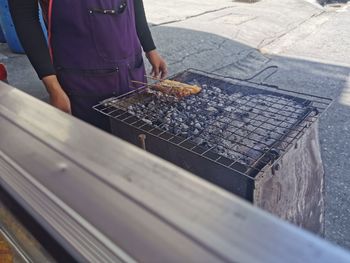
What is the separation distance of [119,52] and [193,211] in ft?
4.68

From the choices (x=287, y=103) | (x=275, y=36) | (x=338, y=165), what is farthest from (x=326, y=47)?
(x=287, y=103)

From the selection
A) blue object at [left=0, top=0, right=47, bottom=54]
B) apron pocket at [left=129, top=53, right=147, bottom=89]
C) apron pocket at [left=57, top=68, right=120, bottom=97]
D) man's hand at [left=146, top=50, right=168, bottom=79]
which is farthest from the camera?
blue object at [left=0, top=0, right=47, bottom=54]

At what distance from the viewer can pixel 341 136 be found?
350 centimetres

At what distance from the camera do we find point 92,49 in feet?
6.16

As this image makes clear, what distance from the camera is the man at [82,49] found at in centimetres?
179

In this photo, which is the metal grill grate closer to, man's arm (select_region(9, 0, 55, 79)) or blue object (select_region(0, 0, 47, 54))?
man's arm (select_region(9, 0, 55, 79))

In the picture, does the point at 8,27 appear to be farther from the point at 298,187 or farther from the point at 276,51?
the point at 298,187

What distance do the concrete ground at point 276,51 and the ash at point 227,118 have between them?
1.14 metres

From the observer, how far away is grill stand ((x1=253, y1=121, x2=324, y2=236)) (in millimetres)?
1491

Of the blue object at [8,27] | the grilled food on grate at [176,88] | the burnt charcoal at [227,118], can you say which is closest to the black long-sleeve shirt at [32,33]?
the burnt charcoal at [227,118]

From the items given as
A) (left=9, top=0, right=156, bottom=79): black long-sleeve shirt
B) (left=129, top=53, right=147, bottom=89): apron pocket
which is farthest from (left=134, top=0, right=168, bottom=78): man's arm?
(left=9, top=0, right=156, bottom=79): black long-sleeve shirt

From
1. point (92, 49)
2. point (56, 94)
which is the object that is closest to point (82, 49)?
point (92, 49)

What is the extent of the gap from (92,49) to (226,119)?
2.76 feet

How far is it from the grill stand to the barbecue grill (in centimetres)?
5
